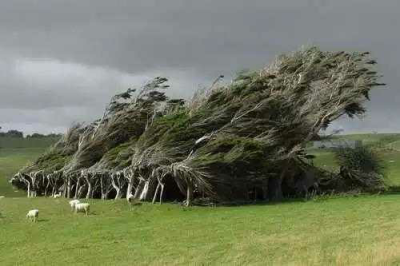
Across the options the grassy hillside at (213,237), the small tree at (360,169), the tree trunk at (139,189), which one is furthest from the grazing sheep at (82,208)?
the small tree at (360,169)

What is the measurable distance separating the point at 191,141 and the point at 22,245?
2044cm

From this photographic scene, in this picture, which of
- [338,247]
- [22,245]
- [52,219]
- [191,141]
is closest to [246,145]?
[191,141]

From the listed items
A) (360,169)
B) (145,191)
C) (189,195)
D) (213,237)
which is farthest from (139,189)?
(213,237)

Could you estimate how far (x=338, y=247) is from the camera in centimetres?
1917

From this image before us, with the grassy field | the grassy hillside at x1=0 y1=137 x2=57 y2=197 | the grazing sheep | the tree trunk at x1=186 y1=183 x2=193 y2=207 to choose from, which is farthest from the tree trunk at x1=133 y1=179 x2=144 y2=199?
the grassy hillside at x1=0 y1=137 x2=57 y2=197

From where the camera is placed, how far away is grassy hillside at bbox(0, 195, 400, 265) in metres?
18.6

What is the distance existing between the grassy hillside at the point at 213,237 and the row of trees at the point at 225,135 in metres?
6.65

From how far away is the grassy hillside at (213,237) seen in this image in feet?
61.2

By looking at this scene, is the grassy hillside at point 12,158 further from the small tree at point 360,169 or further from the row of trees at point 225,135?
the small tree at point 360,169

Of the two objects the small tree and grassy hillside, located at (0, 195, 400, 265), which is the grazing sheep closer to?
grassy hillside, located at (0, 195, 400, 265)

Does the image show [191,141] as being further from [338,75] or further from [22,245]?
[22,245]

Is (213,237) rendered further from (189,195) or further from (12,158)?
(12,158)

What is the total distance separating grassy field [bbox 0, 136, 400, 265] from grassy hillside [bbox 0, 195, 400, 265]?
0.03m

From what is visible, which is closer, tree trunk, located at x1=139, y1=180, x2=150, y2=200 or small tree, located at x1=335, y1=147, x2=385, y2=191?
tree trunk, located at x1=139, y1=180, x2=150, y2=200
